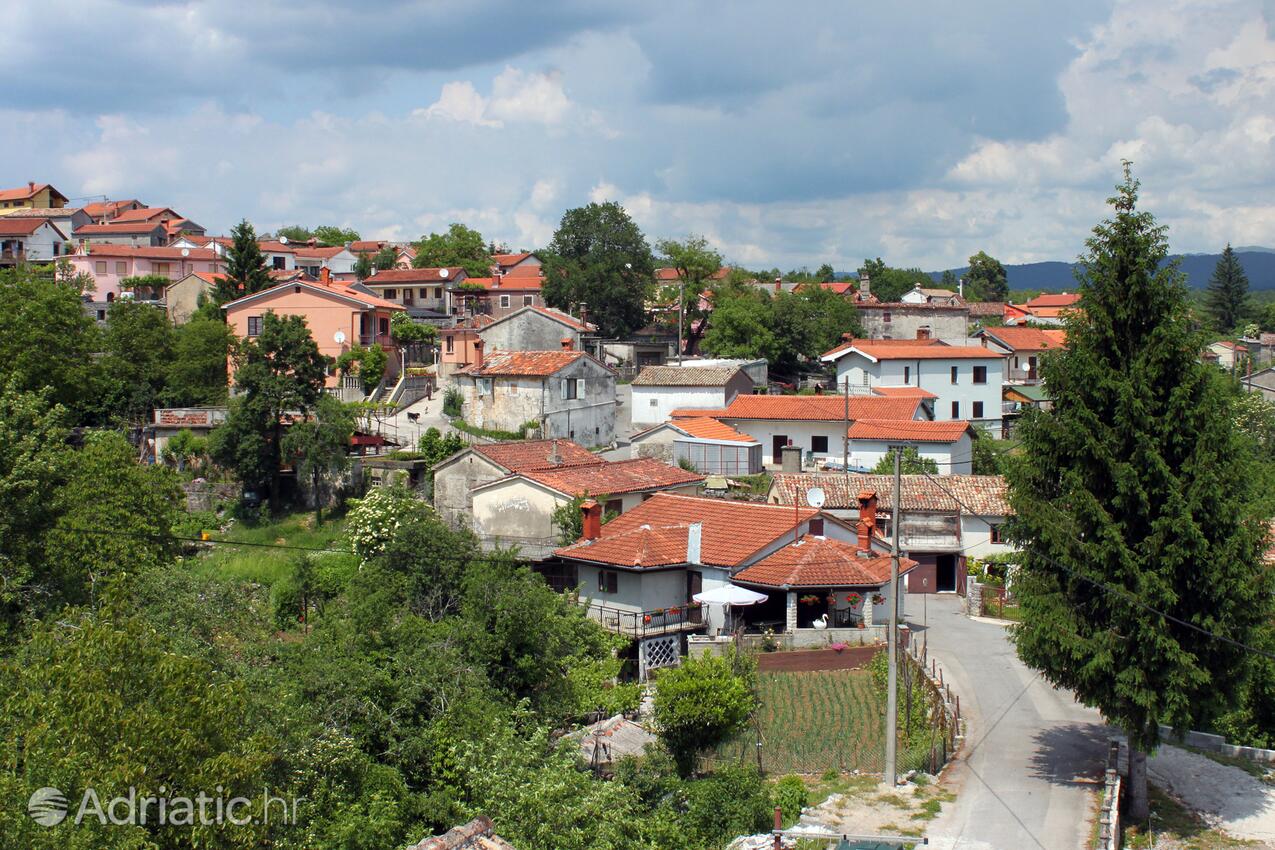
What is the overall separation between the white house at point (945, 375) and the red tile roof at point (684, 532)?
26175mm

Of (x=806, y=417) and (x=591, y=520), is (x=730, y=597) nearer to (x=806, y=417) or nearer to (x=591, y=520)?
(x=591, y=520)

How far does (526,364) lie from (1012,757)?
95.8ft

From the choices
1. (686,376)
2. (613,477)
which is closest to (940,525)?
(613,477)

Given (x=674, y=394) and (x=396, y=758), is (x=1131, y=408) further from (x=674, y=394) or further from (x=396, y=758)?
(x=674, y=394)

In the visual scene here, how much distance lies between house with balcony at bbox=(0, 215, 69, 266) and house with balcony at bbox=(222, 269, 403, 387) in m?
28.4

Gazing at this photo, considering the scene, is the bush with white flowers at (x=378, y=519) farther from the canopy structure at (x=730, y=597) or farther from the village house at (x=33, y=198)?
the village house at (x=33, y=198)

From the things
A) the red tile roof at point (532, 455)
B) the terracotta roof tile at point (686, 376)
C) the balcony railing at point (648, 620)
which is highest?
the terracotta roof tile at point (686, 376)

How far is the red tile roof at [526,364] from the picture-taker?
4588cm

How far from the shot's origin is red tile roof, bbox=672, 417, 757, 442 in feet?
147

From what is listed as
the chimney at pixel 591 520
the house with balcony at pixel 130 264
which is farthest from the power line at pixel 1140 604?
the house with balcony at pixel 130 264

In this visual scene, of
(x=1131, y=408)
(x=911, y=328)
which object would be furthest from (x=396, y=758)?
(x=911, y=328)

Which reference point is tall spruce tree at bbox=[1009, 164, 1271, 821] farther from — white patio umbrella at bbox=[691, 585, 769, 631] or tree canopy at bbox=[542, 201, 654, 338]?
tree canopy at bbox=[542, 201, 654, 338]

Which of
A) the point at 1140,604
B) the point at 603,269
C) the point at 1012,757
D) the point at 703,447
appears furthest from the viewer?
the point at 603,269

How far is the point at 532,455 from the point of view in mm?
38156
